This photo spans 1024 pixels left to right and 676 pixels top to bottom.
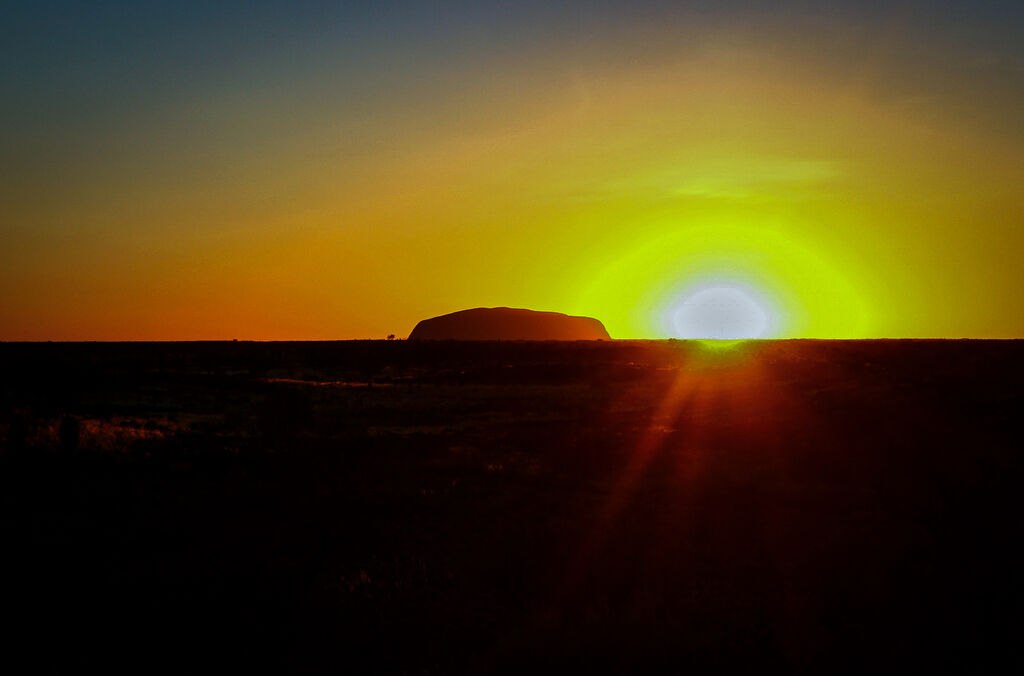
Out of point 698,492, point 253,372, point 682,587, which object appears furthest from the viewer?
point 253,372

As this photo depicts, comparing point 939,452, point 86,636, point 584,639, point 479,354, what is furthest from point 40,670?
point 479,354

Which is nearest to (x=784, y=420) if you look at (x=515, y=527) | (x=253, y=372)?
(x=515, y=527)

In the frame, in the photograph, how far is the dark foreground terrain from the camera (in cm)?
779

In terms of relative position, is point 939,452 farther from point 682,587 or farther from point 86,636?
point 86,636

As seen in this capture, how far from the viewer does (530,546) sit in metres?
11.8

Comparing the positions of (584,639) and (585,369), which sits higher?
(585,369)

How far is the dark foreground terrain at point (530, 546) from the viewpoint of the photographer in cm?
779

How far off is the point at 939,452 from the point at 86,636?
18948 mm

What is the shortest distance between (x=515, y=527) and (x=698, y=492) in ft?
17.0

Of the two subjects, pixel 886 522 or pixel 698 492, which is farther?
pixel 698 492

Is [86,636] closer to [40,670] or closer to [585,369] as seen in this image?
[40,670]

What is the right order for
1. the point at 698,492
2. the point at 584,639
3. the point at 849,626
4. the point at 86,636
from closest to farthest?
the point at 584,639
the point at 849,626
the point at 86,636
the point at 698,492

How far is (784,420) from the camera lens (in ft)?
96.9

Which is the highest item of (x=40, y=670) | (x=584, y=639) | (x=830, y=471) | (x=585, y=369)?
(x=585, y=369)
